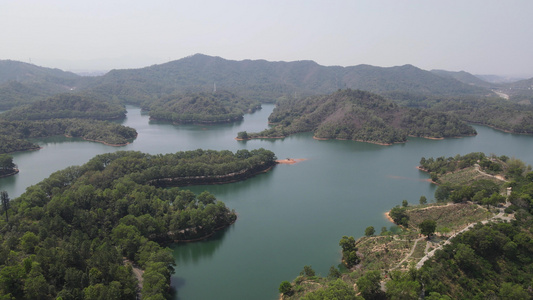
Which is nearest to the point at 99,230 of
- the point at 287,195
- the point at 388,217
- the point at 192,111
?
the point at 287,195

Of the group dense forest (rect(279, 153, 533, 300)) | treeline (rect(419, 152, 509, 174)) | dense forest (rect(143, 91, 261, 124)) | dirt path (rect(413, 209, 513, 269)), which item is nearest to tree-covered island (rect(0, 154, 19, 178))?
dense forest (rect(279, 153, 533, 300))

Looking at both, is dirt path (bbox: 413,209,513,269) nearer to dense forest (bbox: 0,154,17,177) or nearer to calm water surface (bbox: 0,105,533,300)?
calm water surface (bbox: 0,105,533,300)

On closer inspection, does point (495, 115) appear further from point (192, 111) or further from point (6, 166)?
point (6, 166)

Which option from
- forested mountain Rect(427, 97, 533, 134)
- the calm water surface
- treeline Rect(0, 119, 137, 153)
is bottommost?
the calm water surface

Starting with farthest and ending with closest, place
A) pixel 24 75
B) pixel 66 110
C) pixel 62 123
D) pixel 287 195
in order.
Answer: pixel 24 75
pixel 66 110
pixel 62 123
pixel 287 195

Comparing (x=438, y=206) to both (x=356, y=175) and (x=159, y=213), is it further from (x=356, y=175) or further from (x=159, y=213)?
(x=159, y=213)

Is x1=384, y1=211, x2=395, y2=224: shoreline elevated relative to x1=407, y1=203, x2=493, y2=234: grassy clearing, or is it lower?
lower

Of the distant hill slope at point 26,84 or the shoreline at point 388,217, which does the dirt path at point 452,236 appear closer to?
the shoreline at point 388,217
